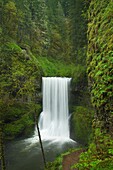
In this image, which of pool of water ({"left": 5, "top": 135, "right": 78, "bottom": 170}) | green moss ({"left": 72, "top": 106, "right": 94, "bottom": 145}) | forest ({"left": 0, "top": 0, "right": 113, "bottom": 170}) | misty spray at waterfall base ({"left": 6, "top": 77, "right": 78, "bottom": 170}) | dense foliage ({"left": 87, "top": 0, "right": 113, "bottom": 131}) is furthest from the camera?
green moss ({"left": 72, "top": 106, "right": 94, "bottom": 145})

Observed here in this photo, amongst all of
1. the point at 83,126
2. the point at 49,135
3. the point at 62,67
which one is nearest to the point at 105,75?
the point at 83,126

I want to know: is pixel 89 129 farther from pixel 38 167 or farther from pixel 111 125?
pixel 111 125

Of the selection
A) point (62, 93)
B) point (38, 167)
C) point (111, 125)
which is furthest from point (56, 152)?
point (111, 125)

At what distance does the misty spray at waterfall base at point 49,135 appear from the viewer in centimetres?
1562

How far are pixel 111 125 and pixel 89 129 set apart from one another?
10439mm

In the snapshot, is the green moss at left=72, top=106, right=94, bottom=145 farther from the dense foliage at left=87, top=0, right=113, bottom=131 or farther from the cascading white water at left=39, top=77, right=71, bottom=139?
the dense foliage at left=87, top=0, right=113, bottom=131

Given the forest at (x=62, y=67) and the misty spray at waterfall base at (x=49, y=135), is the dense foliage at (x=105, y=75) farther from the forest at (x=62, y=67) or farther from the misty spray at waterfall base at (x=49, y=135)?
the misty spray at waterfall base at (x=49, y=135)

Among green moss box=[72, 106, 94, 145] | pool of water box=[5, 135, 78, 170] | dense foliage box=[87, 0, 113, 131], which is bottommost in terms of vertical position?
pool of water box=[5, 135, 78, 170]

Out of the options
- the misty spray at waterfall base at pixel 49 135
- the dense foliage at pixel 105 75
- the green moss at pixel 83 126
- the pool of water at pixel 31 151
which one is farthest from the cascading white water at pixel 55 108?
the dense foliage at pixel 105 75

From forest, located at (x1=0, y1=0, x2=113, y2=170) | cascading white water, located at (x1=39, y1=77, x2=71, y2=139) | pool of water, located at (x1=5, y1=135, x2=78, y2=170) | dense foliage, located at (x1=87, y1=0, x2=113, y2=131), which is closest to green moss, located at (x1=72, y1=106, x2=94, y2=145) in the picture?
forest, located at (x1=0, y1=0, x2=113, y2=170)

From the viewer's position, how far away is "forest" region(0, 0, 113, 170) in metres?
7.48

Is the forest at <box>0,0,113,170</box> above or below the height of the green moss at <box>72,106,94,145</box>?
above

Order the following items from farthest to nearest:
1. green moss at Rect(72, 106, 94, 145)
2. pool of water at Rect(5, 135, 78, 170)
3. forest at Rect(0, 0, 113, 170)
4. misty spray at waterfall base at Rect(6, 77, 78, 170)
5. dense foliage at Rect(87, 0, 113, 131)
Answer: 1. green moss at Rect(72, 106, 94, 145)
2. misty spray at waterfall base at Rect(6, 77, 78, 170)
3. pool of water at Rect(5, 135, 78, 170)
4. forest at Rect(0, 0, 113, 170)
5. dense foliage at Rect(87, 0, 113, 131)

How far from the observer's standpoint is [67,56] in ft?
127
